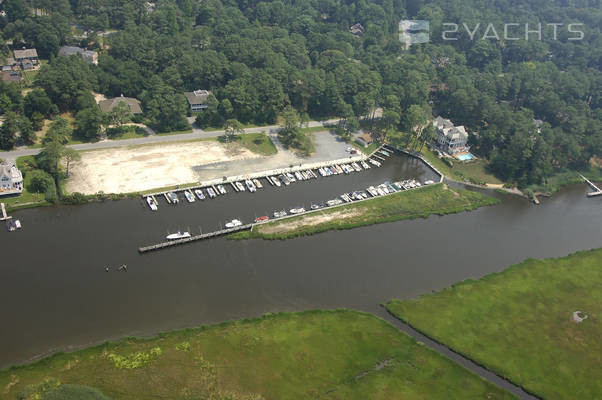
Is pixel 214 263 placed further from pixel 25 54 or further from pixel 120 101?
pixel 25 54

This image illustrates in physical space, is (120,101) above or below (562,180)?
above

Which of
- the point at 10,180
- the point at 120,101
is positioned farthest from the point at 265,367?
the point at 120,101

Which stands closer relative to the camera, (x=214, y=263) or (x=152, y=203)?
(x=214, y=263)

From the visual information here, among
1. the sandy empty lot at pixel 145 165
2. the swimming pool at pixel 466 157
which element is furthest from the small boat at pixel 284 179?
the swimming pool at pixel 466 157

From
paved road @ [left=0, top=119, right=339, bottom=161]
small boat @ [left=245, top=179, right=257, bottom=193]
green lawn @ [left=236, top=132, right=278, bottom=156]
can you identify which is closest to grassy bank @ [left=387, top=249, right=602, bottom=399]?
small boat @ [left=245, top=179, right=257, bottom=193]

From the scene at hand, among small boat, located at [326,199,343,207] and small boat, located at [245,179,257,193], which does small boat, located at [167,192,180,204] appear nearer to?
small boat, located at [245,179,257,193]

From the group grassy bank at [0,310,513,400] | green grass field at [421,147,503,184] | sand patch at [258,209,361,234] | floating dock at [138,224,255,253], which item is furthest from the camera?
green grass field at [421,147,503,184]
